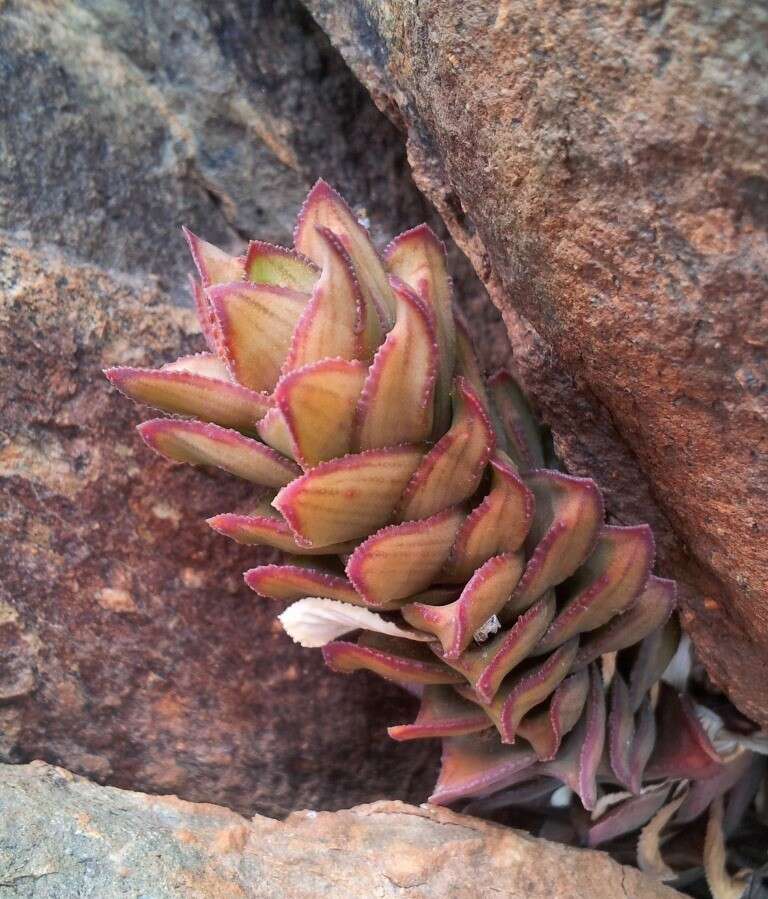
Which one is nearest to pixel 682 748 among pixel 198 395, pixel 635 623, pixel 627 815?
pixel 627 815

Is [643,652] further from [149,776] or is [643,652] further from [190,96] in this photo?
[190,96]

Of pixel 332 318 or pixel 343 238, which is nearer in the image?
pixel 332 318

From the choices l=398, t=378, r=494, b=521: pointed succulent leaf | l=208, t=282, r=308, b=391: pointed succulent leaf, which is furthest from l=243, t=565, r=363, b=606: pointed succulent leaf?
l=208, t=282, r=308, b=391: pointed succulent leaf

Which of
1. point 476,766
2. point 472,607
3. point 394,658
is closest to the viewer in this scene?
point 472,607

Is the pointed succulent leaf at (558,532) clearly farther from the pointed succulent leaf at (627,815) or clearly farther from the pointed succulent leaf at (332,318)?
the pointed succulent leaf at (627,815)

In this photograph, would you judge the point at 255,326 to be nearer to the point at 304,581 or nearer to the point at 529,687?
the point at 304,581

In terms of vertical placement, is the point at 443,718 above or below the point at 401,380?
below

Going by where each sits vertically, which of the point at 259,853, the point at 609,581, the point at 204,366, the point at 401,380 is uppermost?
the point at 204,366

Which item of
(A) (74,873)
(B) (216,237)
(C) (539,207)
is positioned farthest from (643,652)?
(B) (216,237)

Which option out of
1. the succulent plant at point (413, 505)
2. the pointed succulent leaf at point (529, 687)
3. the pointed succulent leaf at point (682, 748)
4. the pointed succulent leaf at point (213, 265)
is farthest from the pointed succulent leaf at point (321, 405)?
the pointed succulent leaf at point (682, 748)
